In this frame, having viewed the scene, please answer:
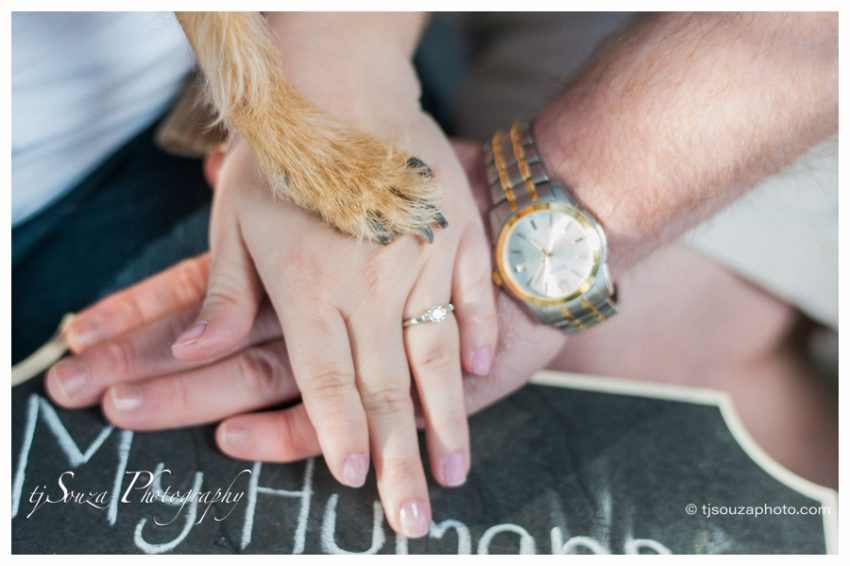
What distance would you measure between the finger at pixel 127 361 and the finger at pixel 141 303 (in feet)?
0.11

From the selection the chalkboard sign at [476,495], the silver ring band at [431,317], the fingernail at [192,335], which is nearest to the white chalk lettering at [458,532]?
the chalkboard sign at [476,495]

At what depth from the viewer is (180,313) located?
0.88m

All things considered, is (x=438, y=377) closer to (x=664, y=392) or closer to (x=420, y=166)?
(x=420, y=166)

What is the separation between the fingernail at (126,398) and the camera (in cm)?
80

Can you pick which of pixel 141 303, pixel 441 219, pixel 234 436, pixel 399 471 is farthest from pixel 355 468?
pixel 141 303

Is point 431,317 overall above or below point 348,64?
below

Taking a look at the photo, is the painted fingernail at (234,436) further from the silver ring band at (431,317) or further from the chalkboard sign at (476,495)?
the silver ring band at (431,317)

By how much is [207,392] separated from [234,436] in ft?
0.19

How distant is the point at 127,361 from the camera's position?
83 centimetres

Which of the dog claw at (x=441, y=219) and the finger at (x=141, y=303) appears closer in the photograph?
the dog claw at (x=441, y=219)

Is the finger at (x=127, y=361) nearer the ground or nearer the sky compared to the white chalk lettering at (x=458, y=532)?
nearer the sky

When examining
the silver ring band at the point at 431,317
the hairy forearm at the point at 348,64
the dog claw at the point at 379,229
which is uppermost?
the hairy forearm at the point at 348,64

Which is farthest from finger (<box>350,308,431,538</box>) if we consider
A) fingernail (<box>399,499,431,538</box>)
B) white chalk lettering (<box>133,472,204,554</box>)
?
white chalk lettering (<box>133,472,204,554</box>)

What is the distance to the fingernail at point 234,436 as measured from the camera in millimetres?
809
